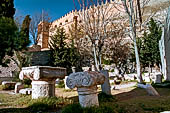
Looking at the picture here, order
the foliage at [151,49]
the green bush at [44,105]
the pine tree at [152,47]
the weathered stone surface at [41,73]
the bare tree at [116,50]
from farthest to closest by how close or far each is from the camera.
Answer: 1. the foliage at [151,49]
2. the pine tree at [152,47]
3. the bare tree at [116,50]
4. the weathered stone surface at [41,73]
5. the green bush at [44,105]

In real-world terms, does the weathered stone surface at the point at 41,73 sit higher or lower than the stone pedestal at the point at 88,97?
higher

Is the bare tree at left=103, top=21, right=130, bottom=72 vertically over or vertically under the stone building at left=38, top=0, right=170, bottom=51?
under

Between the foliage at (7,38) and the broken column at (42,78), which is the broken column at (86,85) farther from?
the broken column at (42,78)

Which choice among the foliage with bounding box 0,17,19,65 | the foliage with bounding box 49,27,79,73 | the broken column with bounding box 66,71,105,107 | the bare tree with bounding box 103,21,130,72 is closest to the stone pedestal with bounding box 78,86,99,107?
the broken column with bounding box 66,71,105,107

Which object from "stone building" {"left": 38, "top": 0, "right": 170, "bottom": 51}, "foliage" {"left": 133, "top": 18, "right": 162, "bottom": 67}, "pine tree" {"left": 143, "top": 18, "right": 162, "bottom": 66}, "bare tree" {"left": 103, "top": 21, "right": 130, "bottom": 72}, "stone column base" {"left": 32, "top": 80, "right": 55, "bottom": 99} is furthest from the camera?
"stone building" {"left": 38, "top": 0, "right": 170, "bottom": 51}

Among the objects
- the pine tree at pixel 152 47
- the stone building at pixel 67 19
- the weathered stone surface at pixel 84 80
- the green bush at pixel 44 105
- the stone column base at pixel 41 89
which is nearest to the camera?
the weathered stone surface at pixel 84 80

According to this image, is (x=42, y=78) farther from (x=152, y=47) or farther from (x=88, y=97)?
(x=152, y=47)

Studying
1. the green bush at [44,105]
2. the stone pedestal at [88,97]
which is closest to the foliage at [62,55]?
the green bush at [44,105]

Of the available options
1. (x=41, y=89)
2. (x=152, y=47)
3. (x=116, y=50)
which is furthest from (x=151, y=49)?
(x=41, y=89)

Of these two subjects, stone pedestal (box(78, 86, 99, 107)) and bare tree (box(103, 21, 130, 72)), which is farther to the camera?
bare tree (box(103, 21, 130, 72))

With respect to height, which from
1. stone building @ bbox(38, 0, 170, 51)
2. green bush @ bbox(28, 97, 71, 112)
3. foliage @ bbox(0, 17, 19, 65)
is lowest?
green bush @ bbox(28, 97, 71, 112)

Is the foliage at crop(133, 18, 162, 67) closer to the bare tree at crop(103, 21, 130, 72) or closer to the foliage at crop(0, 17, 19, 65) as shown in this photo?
the bare tree at crop(103, 21, 130, 72)

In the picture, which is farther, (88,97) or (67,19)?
(67,19)

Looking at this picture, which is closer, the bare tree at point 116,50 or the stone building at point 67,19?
the bare tree at point 116,50
